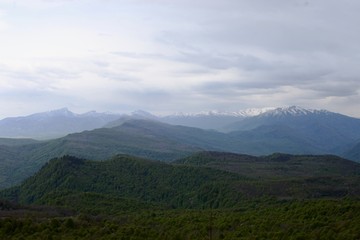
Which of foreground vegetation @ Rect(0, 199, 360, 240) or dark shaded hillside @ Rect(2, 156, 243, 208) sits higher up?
foreground vegetation @ Rect(0, 199, 360, 240)

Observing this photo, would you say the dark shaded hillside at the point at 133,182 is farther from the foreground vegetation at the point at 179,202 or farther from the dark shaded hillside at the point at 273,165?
the dark shaded hillside at the point at 273,165

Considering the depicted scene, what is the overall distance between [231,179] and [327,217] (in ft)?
275

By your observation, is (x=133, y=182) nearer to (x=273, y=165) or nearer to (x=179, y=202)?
(x=179, y=202)

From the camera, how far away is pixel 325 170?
17788 cm

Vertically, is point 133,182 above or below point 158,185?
above

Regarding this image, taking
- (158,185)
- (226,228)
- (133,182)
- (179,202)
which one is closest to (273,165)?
(158,185)

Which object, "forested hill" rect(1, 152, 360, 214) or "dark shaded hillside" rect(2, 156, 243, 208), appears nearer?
"forested hill" rect(1, 152, 360, 214)

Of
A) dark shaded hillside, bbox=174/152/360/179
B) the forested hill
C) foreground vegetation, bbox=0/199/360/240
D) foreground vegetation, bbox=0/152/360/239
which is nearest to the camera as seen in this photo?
foreground vegetation, bbox=0/199/360/240

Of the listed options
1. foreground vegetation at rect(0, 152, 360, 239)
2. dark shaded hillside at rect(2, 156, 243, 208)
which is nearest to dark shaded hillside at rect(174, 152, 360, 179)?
Answer: foreground vegetation at rect(0, 152, 360, 239)

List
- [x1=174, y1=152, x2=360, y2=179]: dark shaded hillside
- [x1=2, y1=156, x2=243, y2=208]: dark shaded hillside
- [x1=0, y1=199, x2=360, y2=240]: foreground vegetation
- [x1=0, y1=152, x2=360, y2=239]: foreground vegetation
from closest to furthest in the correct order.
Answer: [x1=0, y1=199, x2=360, y2=240]: foreground vegetation → [x1=0, y1=152, x2=360, y2=239]: foreground vegetation → [x1=2, y1=156, x2=243, y2=208]: dark shaded hillside → [x1=174, y1=152, x2=360, y2=179]: dark shaded hillside

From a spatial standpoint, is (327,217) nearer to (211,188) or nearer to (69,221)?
(69,221)

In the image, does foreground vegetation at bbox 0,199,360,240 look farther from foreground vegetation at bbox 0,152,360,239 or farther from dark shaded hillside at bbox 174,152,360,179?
dark shaded hillside at bbox 174,152,360,179

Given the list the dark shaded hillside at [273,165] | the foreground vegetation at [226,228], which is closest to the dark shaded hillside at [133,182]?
the dark shaded hillside at [273,165]

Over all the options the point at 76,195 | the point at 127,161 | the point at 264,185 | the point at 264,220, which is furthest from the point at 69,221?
the point at 127,161
